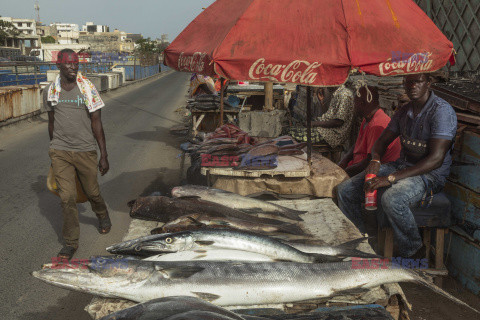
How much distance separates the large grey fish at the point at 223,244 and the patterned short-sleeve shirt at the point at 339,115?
417 centimetres

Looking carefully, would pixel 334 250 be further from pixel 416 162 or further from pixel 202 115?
pixel 202 115

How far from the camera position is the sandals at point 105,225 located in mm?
6195

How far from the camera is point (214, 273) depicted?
116 inches

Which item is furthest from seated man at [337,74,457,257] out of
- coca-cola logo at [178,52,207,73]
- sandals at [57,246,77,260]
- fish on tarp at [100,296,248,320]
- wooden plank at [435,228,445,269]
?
sandals at [57,246,77,260]

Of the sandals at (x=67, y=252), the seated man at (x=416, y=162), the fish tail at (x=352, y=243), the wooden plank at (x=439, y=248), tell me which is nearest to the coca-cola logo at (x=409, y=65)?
the seated man at (x=416, y=162)

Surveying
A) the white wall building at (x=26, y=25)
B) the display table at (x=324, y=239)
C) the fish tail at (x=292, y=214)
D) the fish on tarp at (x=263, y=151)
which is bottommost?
the display table at (x=324, y=239)

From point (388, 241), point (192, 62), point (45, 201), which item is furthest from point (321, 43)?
point (45, 201)

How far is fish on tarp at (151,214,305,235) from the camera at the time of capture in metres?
3.85

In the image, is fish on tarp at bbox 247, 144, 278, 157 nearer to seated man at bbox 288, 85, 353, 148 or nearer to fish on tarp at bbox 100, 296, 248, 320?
seated man at bbox 288, 85, 353, 148

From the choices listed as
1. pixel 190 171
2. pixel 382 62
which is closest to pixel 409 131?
pixel 382 62

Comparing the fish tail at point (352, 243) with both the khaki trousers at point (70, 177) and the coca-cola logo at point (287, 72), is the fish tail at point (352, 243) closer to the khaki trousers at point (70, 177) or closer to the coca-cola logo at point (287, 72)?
the coca-cola logo at point (287, 72)

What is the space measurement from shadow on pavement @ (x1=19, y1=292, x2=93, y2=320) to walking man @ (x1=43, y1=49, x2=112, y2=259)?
2.33 feet

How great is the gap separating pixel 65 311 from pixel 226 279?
2353 mm

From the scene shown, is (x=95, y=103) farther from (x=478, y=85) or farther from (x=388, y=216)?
(x=478, y=85)
